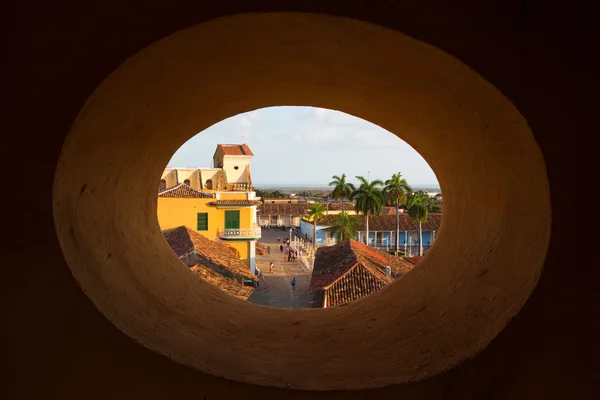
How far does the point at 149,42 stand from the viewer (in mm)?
1354

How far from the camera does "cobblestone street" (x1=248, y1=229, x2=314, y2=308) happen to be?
15.7 metres

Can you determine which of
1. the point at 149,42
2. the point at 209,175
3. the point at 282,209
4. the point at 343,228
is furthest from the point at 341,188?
the point at 149,42

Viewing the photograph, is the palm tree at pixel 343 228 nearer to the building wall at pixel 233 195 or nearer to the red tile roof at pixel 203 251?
the building wall at pixel 233 195

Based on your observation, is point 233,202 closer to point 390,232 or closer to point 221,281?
point 221,281

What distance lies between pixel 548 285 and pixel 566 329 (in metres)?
0.17

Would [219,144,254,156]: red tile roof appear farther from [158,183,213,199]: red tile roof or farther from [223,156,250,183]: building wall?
[158,183,213,199]: red tile roof

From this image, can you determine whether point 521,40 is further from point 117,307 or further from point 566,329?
point 117,307

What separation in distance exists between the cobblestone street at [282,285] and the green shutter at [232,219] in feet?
10.6

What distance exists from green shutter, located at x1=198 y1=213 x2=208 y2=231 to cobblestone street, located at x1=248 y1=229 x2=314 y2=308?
3976 millimetres

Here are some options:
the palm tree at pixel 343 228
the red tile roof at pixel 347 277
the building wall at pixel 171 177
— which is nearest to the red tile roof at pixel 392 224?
the palm tree at pixel 343 228

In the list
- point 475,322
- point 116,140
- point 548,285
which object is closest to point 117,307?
point 116,140

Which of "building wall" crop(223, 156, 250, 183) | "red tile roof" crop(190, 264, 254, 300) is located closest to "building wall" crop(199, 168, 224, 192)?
"building wall" crop(223, 156, 250, 183)

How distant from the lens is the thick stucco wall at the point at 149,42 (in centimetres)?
135

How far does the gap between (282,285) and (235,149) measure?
425 inches
